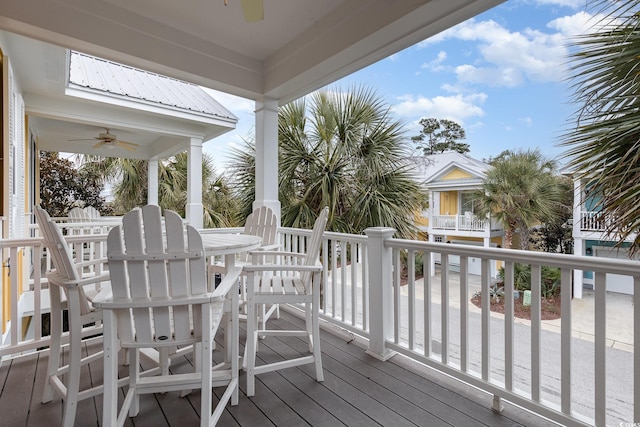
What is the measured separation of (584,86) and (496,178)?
22.1 ft

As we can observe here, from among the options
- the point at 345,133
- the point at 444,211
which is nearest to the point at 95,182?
the point at 345,133

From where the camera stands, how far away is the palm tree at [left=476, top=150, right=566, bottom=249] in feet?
23.9

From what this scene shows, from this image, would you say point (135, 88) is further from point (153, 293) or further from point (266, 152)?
point (153, 293)

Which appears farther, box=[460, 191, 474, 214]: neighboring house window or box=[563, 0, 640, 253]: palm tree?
box=[460, 191, 474, 214]: neighboring house window

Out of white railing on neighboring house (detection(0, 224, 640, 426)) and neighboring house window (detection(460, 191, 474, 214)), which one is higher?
neighboring house window (detection(460, 191, 474, 214))

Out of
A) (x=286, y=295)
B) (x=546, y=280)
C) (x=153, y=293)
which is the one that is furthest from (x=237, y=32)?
(x=546, y=280)

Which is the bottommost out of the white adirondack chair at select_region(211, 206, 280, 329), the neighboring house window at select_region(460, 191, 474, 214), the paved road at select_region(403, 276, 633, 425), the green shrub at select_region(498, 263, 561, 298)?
the paved road at select_region(403, 276, 633, 425)

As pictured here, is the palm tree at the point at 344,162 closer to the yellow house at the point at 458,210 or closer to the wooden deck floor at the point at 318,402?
the wooden deck floor at the point at 318,402

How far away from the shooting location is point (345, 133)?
4.76 meters

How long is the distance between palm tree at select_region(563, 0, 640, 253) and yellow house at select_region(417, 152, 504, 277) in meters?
6.82

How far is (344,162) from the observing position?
471 cm

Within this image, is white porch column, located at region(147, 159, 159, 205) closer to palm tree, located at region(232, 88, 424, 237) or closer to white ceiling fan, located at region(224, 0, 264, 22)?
palm tree, located at region(232, 88, 424, 237)

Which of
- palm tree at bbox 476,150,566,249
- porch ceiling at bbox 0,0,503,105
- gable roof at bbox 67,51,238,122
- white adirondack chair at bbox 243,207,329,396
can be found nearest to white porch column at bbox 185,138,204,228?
gable roof at bbox 67,51,238,122

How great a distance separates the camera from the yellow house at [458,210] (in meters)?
8.94
